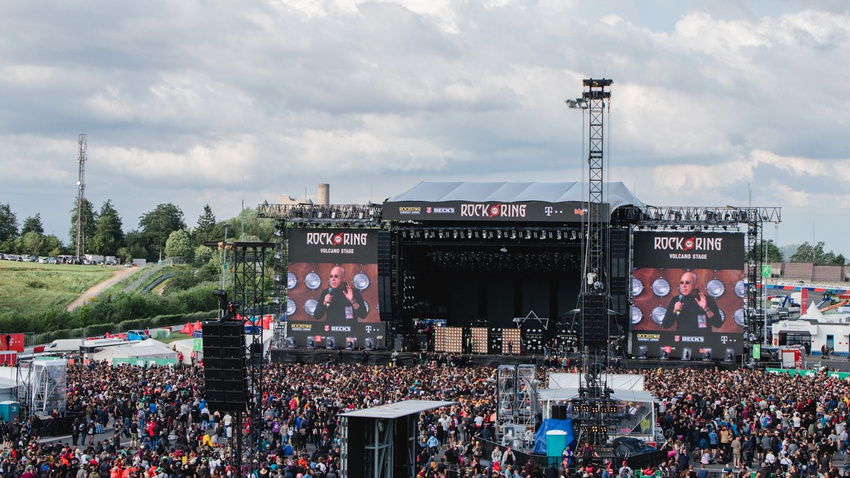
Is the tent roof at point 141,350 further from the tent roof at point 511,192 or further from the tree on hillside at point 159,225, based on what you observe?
the tree on hillside at point 159,225

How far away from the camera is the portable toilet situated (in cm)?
2791

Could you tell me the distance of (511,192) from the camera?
141ft

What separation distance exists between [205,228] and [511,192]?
83.0 metres

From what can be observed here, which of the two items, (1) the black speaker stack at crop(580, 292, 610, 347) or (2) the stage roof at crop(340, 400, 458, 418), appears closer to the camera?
(2) the stage roof at crop(340, 400, 458, 418)

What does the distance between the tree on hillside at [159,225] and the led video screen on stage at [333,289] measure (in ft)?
250

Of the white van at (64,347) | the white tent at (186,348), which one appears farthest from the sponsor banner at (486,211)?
the white van at (64,347)

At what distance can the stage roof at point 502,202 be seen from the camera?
132 ft

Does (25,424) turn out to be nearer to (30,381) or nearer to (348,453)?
(30,381)

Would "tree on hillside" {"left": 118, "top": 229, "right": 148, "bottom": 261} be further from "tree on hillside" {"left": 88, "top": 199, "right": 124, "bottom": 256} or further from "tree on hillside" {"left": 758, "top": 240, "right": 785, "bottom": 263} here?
"tree on hillside" {"left": 758, "top": 240, "right": 785, "bottom": 263}

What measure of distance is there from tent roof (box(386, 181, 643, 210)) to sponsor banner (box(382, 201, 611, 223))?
446 mm

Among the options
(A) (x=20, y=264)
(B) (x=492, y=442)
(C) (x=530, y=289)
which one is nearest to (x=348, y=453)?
(B) (x=492, y=442)

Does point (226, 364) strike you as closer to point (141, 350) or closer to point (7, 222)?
point (141, 350)

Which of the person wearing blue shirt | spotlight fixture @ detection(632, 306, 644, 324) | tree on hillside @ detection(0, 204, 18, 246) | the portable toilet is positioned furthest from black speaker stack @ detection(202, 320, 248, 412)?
tree on hillside @ detection(0, 204, 18, 246)

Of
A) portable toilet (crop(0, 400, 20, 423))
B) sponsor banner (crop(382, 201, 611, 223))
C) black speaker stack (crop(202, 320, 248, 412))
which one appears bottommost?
portable toilet (crop(0, 400, 20, 423))
